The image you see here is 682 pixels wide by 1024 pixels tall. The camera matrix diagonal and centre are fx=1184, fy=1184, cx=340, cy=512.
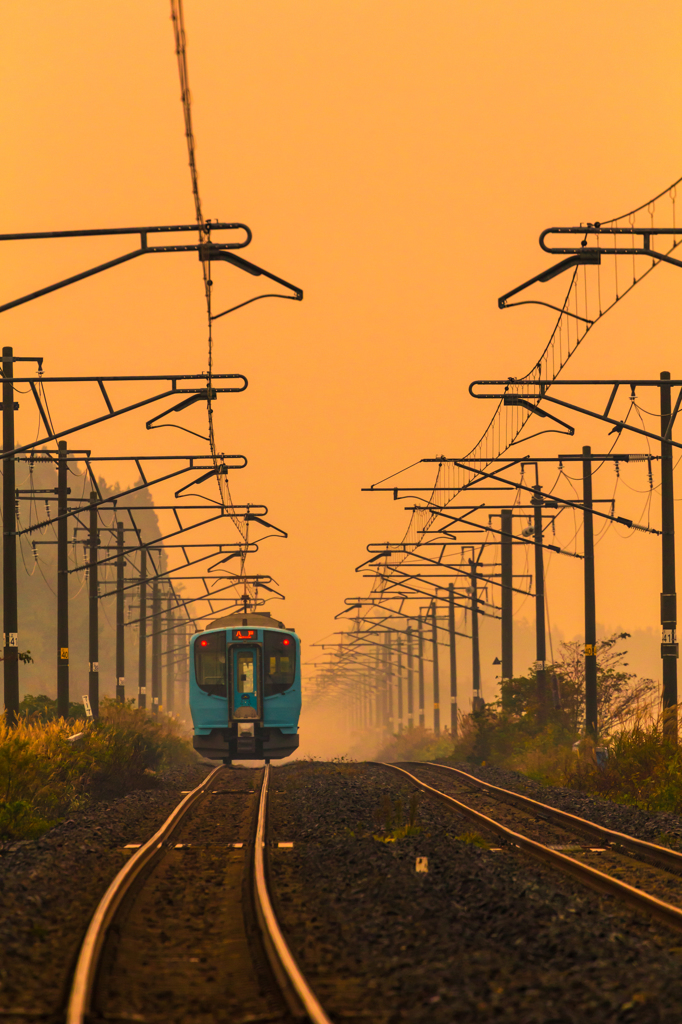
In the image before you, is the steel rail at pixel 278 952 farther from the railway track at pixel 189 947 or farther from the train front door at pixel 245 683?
the train front door at pixel 245 683

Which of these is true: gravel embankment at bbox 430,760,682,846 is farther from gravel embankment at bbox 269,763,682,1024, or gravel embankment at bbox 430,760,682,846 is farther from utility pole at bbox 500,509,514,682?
utility pole at bbox 500,509,514,682

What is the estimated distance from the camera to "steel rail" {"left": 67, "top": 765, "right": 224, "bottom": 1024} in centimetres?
678

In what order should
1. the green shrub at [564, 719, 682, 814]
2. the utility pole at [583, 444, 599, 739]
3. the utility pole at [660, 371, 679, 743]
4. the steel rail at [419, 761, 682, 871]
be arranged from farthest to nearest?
1. the utility pole at [583, 444, 599, 739]
2. the utility pole at [660, 371, 679, 743]
3. the green shrub at [564, 719, 682, 814]
4. the steel rail at [419, 761, 682, 871]

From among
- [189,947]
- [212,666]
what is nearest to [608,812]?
[189,947]

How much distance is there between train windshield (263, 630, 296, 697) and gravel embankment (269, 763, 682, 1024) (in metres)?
14.9

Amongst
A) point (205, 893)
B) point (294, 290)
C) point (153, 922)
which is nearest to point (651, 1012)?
point (153, 922)

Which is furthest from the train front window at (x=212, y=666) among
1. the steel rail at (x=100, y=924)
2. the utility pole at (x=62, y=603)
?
the steel rail at (x=100, y=924)

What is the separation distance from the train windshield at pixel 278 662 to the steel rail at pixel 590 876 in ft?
39.5

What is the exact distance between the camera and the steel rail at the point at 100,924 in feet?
22.2

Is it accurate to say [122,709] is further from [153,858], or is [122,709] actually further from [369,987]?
[369,987]

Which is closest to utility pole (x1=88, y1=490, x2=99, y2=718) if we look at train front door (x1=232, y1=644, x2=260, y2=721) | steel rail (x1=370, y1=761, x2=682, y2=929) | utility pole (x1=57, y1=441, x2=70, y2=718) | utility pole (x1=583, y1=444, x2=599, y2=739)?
utility pole (x1=57, y1=441, x2=70, y2=718)

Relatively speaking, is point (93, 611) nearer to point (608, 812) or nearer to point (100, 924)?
point (608, 812)

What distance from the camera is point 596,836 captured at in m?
15.3

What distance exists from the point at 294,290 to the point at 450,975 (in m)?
7.02
